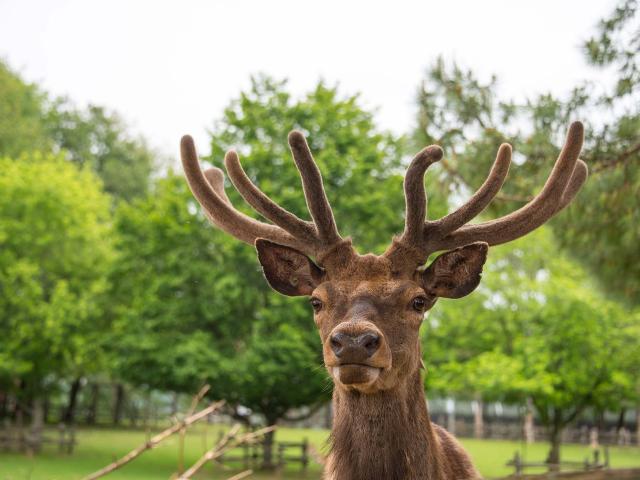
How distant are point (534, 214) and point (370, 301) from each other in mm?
1034

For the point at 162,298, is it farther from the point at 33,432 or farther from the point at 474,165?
the point at 474,165

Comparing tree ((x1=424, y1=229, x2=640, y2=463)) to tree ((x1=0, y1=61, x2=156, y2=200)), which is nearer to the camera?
tree ((x1=424, y1=229, x2=640, y2=463))

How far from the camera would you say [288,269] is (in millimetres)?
3479

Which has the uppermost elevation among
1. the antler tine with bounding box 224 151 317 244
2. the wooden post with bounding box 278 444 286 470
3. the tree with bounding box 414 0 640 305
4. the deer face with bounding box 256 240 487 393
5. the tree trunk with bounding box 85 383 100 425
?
the tree with bounding box 414 0 640 305

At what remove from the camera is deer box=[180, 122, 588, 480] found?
9.81 feet

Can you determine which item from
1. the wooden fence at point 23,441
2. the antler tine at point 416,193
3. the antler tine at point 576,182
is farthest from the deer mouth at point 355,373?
the wooden fence at point 23,441

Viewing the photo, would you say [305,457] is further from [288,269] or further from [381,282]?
[381,282]

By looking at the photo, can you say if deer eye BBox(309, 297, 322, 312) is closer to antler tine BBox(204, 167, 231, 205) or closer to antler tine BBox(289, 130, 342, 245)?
antler tine BBox(289, 130, 342, 245)

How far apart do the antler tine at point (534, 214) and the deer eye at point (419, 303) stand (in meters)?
0.36

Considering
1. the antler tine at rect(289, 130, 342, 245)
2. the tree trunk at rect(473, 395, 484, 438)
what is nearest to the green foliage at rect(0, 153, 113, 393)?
the antler tine at rect(289, 130, 342, 245)

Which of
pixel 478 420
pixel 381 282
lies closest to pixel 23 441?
pixel 381 282

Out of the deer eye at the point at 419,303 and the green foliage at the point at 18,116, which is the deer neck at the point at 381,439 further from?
the green foliage at the point at 18,116

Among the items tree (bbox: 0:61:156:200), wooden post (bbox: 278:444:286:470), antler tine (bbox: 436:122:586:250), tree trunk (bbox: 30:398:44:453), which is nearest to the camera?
antler tine (bbox: 436:122:586:250)

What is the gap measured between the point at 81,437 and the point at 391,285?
31372mm
